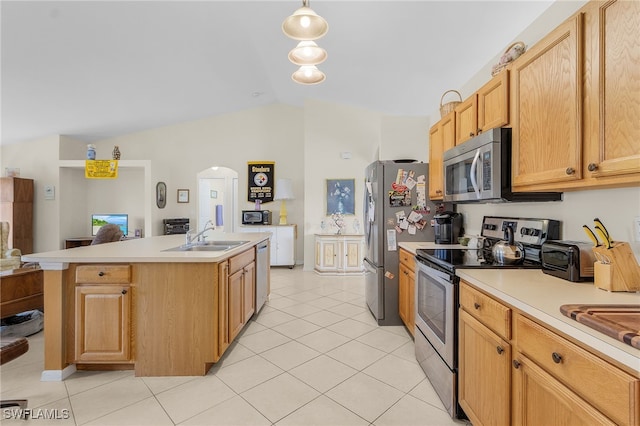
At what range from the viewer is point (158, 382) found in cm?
206

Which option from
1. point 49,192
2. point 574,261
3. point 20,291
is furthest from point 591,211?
point 49,192

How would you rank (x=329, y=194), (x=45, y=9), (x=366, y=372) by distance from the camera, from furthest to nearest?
(x=329, y=194), (x=45, y=9), (x=366, y=372)

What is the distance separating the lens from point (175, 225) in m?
6.14

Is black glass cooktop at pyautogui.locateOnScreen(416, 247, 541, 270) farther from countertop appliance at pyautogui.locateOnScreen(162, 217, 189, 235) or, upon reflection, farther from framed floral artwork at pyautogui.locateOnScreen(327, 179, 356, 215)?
countertop appliance at pyautogui.locateOnScreen(162, 217, 189, 235)

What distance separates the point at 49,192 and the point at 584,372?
25.3ft

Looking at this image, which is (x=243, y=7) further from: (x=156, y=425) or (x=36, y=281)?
(x=156, y=425)

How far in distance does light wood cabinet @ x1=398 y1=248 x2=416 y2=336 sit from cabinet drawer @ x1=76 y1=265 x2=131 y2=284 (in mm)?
2215

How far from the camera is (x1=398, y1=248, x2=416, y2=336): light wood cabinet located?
2.63 metres

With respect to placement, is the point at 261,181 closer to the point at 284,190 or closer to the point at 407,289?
the point at 284,190

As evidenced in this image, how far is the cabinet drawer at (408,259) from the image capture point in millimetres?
2605

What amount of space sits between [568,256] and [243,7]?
3.62m

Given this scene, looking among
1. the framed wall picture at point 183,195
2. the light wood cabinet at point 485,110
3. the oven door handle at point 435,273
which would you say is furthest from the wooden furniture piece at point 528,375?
the framed wall picture at point 183,195

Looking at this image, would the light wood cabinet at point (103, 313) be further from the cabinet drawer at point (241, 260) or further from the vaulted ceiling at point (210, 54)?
the vaulted ceiling at point (210, 54)

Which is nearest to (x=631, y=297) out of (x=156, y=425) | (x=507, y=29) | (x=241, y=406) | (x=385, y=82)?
(x=241, y=406)
